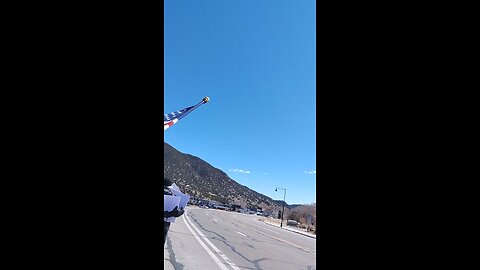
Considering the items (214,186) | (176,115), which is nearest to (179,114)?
(176,115)

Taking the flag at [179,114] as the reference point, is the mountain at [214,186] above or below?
→ above

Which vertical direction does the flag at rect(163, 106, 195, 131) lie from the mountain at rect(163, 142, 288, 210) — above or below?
below

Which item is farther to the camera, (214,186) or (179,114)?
(214,186)

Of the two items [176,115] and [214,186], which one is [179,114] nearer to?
[176,115]

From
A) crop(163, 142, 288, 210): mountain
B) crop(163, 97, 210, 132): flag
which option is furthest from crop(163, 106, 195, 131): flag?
crop(163, 142, 288, 210): mountain

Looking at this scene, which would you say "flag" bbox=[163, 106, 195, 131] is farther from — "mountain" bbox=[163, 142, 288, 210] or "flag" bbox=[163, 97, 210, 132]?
"mountain" bbox=[163, 142, 288, 210]

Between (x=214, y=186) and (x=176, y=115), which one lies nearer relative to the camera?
(x=176, y=115)

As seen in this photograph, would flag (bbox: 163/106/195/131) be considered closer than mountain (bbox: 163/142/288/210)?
Yes

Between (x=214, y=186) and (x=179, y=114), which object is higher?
(x=214, y=186)

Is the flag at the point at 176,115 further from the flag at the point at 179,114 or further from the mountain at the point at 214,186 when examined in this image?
the mountain at the point at 214,186

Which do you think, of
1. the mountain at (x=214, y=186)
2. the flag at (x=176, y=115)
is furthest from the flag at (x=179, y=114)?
the mountain at (x=214, y=186)
